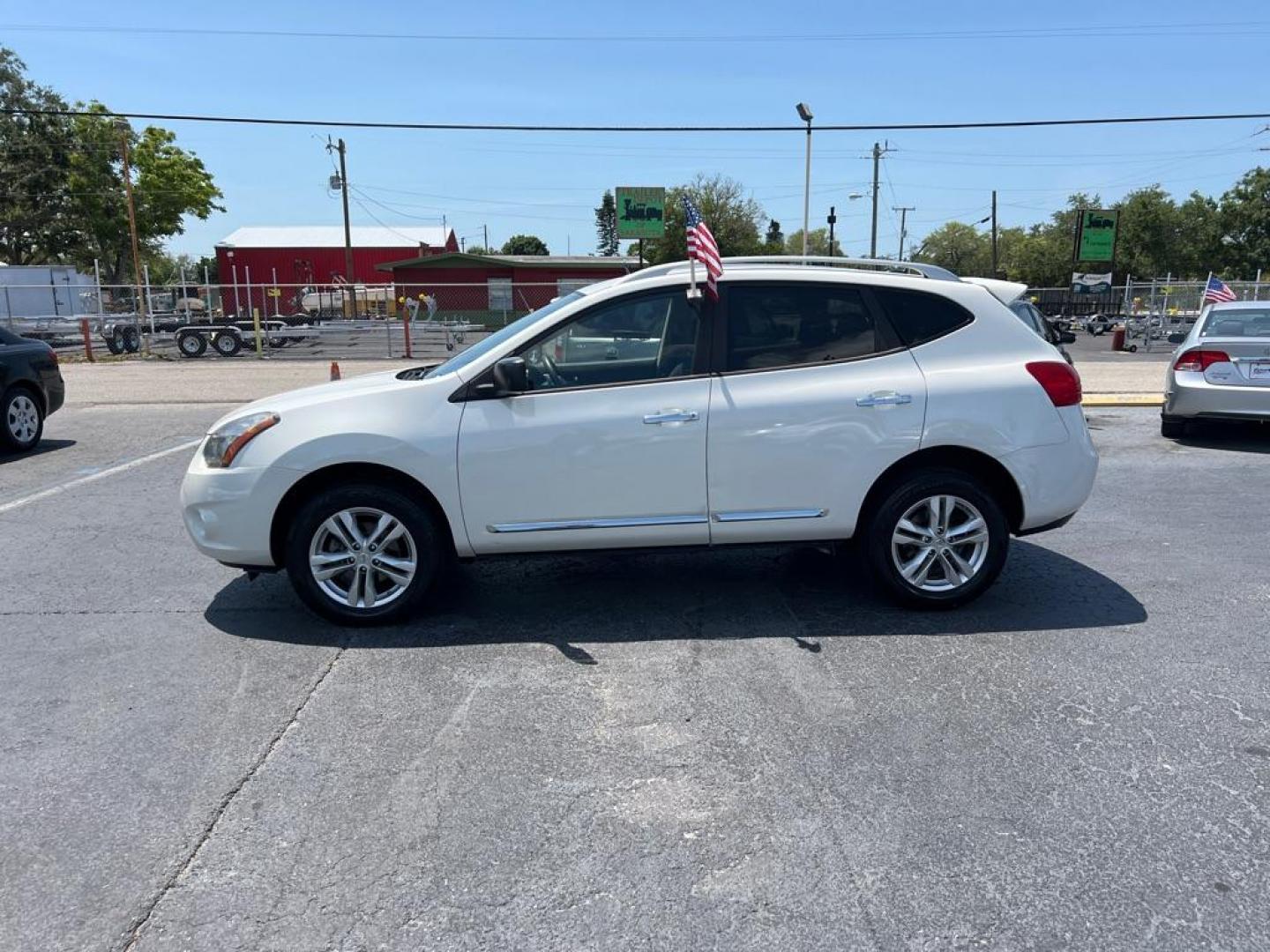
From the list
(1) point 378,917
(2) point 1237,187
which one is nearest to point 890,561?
(1) point 378,917

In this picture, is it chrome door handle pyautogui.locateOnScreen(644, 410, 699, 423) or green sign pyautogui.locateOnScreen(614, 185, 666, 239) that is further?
green sign pyautogui.locateOnScreen(614, 185, 666, 239)

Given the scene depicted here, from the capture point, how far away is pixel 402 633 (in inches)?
189

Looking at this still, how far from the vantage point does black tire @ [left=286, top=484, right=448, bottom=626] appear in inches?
184

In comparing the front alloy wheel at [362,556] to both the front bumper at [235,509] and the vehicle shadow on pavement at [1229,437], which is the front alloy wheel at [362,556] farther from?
the vehicle shadow on pavement at [1229,437]

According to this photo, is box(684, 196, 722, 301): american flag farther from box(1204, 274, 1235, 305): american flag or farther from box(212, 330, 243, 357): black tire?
box(212, 330, 243, 357): black tire

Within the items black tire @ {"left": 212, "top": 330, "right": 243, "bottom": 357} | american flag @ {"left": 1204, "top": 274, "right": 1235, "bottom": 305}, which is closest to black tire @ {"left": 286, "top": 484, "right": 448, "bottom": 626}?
american flag @ {"left": 1204, "top": 274, "right": 1235, "bottom": 305}

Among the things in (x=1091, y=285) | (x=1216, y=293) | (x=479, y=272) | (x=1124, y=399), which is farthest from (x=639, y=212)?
(x=1124, y=399)

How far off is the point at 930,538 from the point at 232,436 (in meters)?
3.57

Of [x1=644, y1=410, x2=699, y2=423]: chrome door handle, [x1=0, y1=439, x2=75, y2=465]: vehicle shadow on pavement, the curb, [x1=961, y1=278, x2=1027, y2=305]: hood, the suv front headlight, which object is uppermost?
[x1=961, y1=278, x2=1027, y2=305]: hood

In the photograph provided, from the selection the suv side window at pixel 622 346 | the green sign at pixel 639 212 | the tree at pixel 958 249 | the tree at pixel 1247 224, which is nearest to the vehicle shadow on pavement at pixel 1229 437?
the suv side window at pixel 622 346

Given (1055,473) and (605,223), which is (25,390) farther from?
(605,223)

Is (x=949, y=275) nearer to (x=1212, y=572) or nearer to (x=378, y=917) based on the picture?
(x=1212, y=572)

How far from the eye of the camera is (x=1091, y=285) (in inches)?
1807

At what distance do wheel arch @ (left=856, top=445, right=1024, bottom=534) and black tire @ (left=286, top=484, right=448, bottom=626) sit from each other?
221cm
